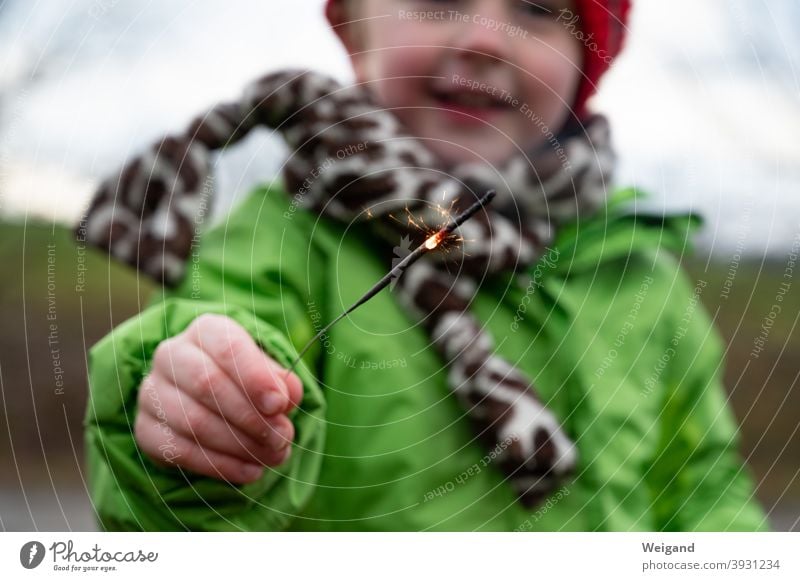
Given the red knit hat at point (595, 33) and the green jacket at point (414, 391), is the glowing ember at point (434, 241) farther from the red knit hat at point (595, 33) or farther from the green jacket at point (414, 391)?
the red knit hat at point (595, 33)

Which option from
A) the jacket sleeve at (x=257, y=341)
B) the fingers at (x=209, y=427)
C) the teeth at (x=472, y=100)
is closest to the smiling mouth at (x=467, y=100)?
the teeth at (x=472, y=100)

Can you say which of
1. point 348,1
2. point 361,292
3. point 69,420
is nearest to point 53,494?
point 69,420

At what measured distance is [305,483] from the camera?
2.11ft

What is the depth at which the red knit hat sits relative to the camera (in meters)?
0.69

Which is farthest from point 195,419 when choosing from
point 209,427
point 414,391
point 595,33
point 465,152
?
point 595,33

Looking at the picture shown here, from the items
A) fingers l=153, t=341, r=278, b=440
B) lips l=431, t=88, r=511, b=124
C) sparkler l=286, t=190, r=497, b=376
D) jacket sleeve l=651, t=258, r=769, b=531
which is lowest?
jacket sleeve l=651, t=258, r=769, b=531

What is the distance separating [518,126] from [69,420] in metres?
0.37

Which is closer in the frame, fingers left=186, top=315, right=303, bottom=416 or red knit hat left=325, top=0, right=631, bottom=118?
fingers left=186, top=315, right=303, bottom=416

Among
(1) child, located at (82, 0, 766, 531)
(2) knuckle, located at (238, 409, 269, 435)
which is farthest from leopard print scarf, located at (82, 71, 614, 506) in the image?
(2) knuckle, located at (238, 409, 269, 435)

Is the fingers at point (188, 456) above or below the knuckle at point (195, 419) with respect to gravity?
below

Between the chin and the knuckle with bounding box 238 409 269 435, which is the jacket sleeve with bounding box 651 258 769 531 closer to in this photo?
the chin

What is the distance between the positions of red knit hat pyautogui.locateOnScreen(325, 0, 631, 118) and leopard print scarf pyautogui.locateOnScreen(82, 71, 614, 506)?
0.06 m

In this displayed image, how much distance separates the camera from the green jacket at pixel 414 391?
629mm

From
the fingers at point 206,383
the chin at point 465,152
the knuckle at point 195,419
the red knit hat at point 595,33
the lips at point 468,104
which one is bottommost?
the knuckle at point 195,419
